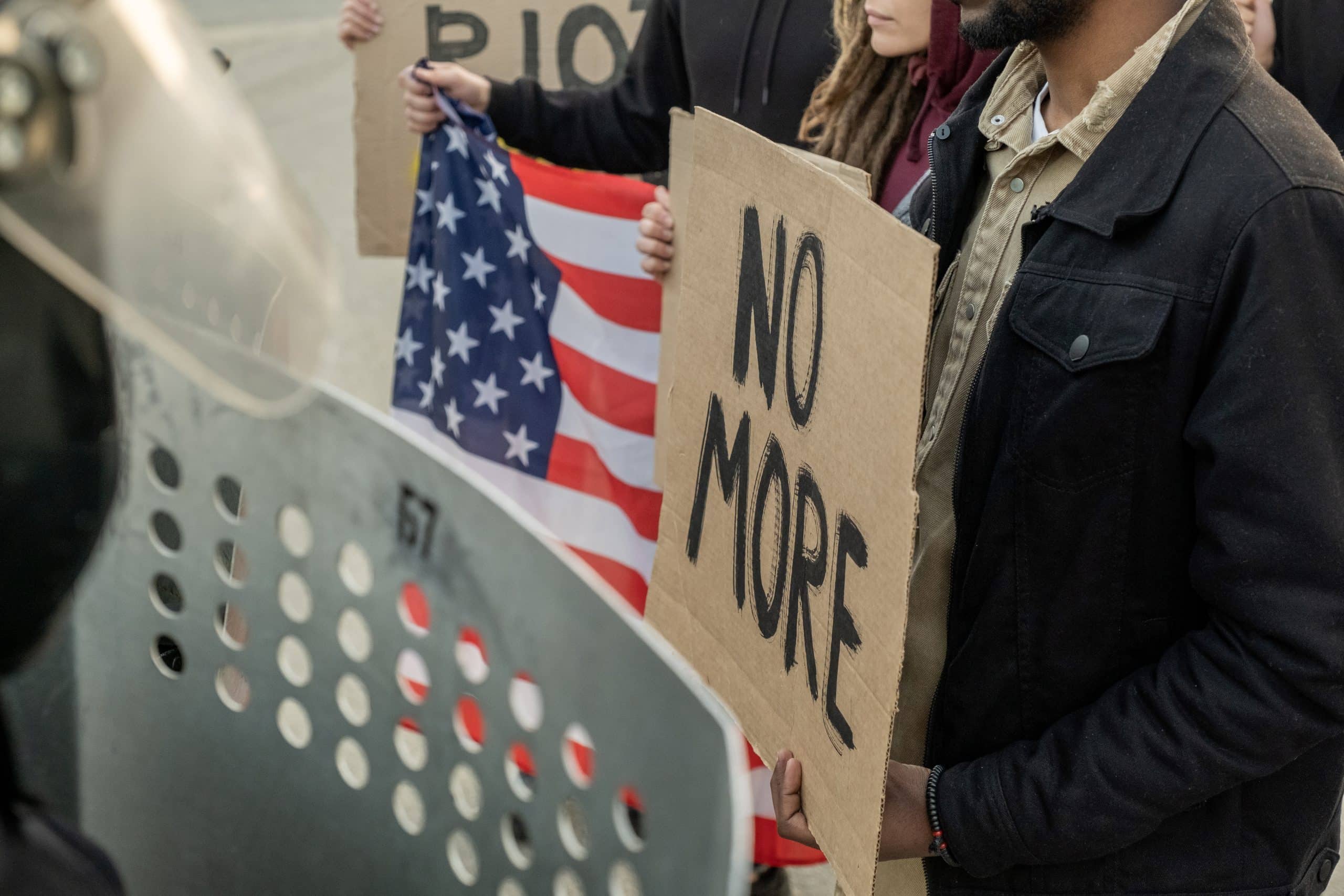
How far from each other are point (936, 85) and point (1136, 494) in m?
0.83

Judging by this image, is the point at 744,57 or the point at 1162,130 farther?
the point at 744,57

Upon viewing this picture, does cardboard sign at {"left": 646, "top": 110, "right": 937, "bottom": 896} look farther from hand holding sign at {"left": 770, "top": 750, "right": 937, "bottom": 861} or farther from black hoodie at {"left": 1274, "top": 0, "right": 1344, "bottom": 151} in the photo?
black hoodie at {"left": 1274, "top": 0, "right": 1344, "bottom": 151}

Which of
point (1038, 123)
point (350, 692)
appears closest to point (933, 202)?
point (1038, 123)

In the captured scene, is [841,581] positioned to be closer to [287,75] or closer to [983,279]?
[983,279]

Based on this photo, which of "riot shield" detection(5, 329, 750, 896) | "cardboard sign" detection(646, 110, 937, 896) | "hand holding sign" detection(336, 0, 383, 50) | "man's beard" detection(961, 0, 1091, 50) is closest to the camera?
"riot shield" detection(5, 329, 750, 896)

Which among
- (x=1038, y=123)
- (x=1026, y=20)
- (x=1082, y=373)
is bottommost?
(x=1082, y=373)

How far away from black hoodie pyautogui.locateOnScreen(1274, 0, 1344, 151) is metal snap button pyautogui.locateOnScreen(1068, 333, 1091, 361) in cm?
135

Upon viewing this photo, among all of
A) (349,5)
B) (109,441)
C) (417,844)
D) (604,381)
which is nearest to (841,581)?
(417,844)

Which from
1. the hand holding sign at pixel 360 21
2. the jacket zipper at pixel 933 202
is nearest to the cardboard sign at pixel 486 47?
the hand holding sign at pixel 360 21

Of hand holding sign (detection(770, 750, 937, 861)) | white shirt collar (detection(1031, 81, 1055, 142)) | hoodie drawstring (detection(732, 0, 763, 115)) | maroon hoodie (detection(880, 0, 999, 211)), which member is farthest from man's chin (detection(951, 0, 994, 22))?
hoodie drawstring (detection(732, 0, 763, 115))

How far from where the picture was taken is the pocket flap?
3.07ft

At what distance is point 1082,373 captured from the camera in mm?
974

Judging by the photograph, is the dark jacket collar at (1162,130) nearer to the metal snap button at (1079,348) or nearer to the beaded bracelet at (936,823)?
the metal snap button at (1079,348)

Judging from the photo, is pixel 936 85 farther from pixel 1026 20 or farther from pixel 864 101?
pixel 1026 20
